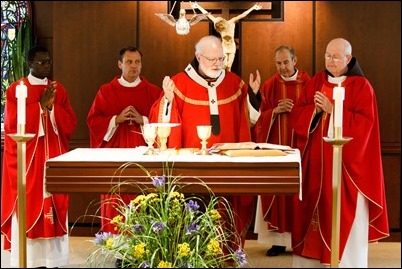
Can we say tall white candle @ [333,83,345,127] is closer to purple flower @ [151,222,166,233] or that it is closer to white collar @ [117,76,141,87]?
purple flower @ [151,222,166,233]

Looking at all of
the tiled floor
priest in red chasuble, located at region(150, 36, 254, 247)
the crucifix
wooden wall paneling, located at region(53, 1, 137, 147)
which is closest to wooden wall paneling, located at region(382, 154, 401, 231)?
the tiled floor

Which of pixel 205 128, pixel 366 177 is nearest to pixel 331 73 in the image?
pixel 366 177

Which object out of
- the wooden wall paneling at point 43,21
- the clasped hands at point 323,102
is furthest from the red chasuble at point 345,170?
the wooden wall paneling at point 43,21

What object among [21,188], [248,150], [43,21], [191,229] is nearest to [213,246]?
[191,229]

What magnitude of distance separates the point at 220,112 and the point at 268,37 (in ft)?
6.63

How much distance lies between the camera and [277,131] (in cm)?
654

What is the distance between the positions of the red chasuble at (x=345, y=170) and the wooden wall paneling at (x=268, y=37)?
1.67 m

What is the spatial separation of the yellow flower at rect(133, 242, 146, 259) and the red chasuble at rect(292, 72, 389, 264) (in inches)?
74.7

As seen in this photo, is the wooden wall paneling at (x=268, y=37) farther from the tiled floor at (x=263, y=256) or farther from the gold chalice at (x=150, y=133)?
the gold chalice at (x=150, y=133)

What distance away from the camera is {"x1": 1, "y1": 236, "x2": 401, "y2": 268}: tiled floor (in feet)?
20.0

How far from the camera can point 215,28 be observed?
269 inches

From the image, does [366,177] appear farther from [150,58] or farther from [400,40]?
[150,58]

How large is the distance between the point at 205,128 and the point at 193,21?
2.33 m

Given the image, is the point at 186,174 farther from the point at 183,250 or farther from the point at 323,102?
the point at 323,102
